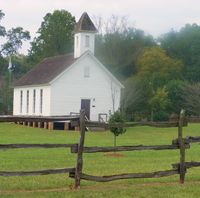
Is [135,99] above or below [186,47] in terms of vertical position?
below

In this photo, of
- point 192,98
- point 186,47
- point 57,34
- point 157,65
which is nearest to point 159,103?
point 192,98

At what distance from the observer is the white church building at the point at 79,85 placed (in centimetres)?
5225

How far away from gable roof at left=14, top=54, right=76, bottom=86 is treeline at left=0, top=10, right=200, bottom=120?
10.5 meters

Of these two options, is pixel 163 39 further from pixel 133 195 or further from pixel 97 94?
pixel 133 195

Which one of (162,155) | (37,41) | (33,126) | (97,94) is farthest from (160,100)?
(162,155)

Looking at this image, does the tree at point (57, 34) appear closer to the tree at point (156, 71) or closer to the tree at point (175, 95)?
the tree at point (156, 71)

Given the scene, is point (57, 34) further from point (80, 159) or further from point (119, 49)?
point (80, 159)

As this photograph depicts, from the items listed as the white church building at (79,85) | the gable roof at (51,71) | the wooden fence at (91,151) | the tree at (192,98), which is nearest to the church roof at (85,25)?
the white church building at (79,85)

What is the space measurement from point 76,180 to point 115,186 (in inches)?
38.9

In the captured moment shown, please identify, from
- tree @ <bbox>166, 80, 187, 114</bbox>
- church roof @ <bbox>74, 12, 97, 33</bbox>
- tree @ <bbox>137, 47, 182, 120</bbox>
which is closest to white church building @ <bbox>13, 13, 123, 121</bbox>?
church roof @ <bbox>74, 12, 97, 33</bbox>

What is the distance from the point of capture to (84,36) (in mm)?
54531

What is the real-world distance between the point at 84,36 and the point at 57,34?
32064 millimetres

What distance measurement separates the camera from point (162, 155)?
24141 millimetres

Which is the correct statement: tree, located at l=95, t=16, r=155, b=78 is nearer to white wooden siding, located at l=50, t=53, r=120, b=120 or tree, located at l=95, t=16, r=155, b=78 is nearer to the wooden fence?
white wooden siding, located at l=50, t=53, r=120, b=120
